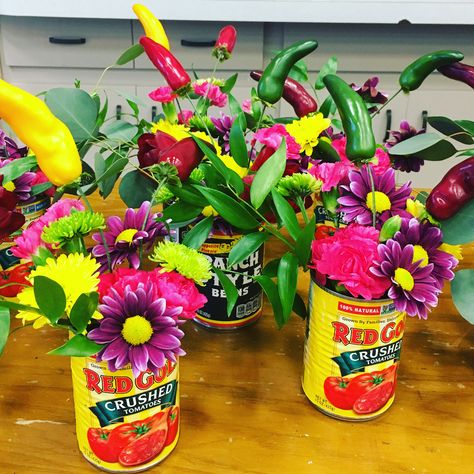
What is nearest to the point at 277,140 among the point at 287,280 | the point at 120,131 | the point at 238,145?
the point at 238,145

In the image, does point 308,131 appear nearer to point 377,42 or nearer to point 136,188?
point 136,188

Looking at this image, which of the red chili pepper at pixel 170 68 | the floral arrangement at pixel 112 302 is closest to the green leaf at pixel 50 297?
the floral arrangement at pixel 112 302

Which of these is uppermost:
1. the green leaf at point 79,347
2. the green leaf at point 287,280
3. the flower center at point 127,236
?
the flower center at point 127,236

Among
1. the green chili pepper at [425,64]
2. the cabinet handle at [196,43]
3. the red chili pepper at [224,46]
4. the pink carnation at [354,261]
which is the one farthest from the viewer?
the cabinet handle at [196,43]

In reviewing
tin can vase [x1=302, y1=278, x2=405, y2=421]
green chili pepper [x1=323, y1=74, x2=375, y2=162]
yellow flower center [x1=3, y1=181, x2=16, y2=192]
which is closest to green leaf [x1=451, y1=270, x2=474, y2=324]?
tin can vase [x1=302, y1=278, x2=405, y2=421]

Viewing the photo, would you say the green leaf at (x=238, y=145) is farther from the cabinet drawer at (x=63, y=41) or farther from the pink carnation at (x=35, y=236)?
the cabinet drawer at (x=63, y=41)

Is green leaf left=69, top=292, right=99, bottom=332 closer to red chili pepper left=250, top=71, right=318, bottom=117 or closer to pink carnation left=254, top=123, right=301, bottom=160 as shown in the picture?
pink carnation left=254, top=123, right=301, bottom=160

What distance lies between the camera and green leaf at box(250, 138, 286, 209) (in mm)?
590

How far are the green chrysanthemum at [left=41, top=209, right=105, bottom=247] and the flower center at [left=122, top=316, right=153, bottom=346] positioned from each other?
0.34ft

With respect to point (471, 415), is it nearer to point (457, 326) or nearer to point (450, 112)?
point (457, 326)

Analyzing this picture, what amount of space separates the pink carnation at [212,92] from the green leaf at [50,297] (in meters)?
0.42

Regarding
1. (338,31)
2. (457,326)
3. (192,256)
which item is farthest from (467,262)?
(338,31)

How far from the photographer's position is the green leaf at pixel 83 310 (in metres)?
0.45

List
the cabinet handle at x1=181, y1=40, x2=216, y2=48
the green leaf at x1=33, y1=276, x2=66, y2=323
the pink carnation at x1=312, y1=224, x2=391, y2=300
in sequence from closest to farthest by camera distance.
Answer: the green leaf at x1=33, y1=276, x2=66, y2=323, the pink carnation at x1=312, y1=224, x2=391, y2=300, the cabinet handle at x1=181, y1=40, x2=216, y2=48
